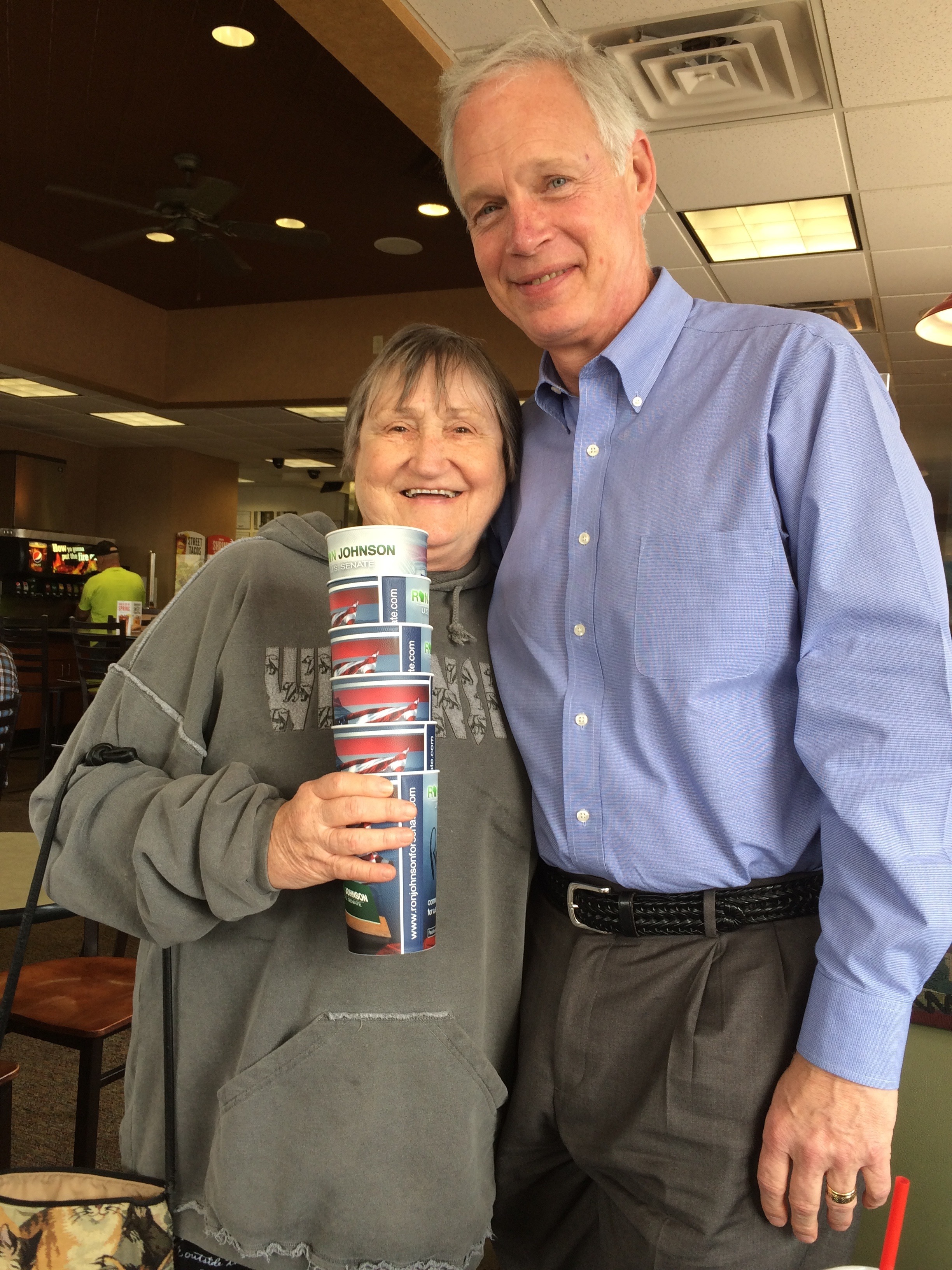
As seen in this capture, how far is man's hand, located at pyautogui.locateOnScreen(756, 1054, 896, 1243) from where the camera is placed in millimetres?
1028

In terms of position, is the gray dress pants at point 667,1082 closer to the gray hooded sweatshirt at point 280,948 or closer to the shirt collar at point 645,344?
the gray hooded sweatshirt at point 280,948

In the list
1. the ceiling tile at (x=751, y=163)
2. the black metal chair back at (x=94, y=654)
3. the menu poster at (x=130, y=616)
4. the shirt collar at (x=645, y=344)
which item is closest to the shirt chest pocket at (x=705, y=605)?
the shirt collar at (x=645, y=344)

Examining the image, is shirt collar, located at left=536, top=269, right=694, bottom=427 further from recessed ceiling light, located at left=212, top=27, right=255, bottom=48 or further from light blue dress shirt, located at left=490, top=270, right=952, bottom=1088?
recessed ceiling light, located at left=212, top=27, right=255, bottom=48

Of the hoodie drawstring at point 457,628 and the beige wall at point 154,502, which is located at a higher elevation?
the beige wall at point 154,502

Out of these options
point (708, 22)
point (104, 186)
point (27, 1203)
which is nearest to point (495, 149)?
point (27, 1203)

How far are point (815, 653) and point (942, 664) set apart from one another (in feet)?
0.42

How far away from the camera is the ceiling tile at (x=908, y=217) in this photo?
16.5 feet

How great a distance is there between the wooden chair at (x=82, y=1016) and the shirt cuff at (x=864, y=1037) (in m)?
1.42

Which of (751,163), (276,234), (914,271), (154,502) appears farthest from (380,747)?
(154,502)

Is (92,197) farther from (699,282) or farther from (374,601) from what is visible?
(374,601)

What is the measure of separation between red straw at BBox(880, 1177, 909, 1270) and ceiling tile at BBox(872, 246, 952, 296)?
19.8 ft

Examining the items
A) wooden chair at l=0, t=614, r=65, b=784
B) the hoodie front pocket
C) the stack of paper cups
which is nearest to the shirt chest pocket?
the stack of paper cups

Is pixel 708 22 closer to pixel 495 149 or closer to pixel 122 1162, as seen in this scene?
pixel 495 149

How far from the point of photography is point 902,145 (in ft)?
14.8
